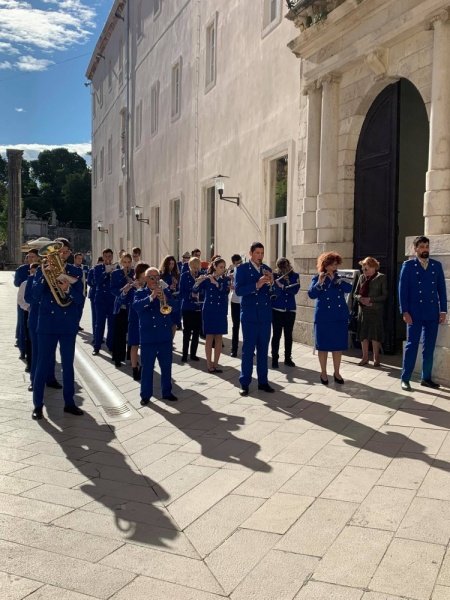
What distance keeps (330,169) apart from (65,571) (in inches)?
337

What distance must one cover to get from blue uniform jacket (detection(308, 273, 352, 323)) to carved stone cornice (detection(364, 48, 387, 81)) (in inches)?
145

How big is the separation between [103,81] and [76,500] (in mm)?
34214

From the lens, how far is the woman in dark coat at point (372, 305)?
8789 mm

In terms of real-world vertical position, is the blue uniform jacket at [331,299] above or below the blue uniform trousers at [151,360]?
above

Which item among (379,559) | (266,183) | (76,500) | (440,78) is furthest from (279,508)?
(266,183)

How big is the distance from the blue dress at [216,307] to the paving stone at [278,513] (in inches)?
182

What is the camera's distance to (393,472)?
437 cm

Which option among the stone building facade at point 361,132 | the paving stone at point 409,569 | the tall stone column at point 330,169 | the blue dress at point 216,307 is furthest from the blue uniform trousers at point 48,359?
the tall stone column at point 330,169

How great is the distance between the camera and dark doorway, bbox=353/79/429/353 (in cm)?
949

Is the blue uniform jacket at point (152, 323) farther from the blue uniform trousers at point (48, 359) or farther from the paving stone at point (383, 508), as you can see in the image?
the paving stone at point (383, 508)

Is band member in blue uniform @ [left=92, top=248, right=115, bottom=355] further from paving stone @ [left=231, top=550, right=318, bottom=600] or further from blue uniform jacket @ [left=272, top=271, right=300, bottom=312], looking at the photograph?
paving stone @ [left=231, top=550, right=318, bottom=600]

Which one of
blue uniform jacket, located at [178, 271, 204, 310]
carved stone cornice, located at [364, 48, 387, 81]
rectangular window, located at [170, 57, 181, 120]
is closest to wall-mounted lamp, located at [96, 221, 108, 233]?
rectangular window, located at [170, 57, 181, 120]

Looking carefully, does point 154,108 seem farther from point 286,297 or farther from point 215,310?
point 215,310

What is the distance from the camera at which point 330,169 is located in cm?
1036
